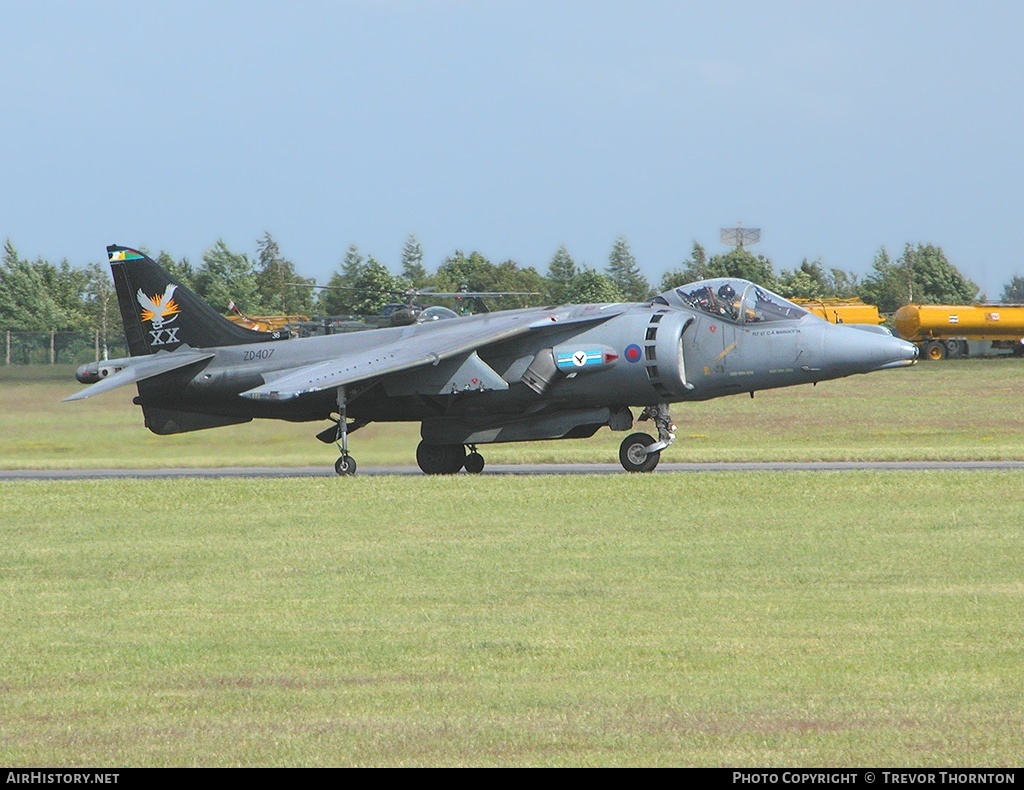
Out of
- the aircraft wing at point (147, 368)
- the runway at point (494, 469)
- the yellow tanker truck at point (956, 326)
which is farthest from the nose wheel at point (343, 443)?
the yellow tanker truck at point (956, 326)

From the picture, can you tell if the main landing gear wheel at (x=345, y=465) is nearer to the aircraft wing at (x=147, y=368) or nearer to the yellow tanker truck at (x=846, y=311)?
the aircraft wing at (x=147, y=368)

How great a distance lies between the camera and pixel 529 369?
24.0 metres

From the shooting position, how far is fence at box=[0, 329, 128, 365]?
37.3 metres

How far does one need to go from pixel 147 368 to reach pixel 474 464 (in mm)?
6382

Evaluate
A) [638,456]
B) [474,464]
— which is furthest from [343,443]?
[638,456]

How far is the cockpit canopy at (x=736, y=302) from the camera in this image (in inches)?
936

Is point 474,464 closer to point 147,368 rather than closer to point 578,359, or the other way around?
point 578,359

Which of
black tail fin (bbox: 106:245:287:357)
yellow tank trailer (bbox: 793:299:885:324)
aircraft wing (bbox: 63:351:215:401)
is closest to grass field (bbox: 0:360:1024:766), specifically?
aircraft wing (bbox: 63:351:215:401)

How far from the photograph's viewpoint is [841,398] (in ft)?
160

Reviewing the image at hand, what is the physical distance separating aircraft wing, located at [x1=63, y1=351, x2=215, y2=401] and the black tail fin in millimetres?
439

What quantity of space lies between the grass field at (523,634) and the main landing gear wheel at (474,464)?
7.12 meters

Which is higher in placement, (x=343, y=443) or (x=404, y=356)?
(x=404, y=356)

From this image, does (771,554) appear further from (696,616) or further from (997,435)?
(997,435)
